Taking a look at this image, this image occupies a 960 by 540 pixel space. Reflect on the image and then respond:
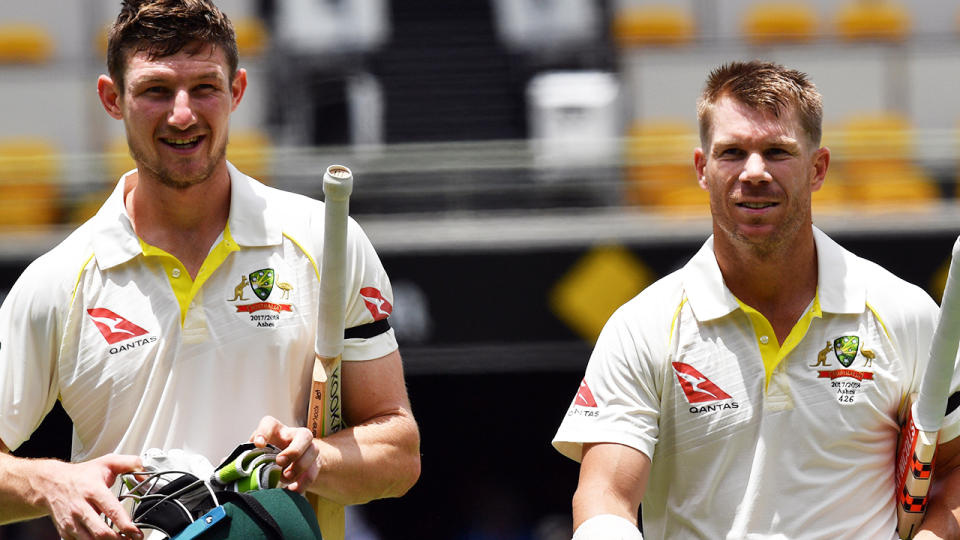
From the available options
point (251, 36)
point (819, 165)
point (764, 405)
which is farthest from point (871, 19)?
point (764, 405)

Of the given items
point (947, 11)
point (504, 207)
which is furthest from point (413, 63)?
point (947, 11)

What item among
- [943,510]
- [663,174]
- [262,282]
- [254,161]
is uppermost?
[262,282]

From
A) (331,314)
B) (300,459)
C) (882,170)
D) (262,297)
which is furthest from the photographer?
(882,170)

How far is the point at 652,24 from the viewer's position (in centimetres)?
1021

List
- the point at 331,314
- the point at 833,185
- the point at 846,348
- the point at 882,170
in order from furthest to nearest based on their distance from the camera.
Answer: the point at 882,170 < the point at 833,185 < the point at 846,348 < the point at 331,314

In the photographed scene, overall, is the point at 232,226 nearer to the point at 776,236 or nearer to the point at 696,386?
the point at 696,386

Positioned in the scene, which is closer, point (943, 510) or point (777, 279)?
point (943, 510)

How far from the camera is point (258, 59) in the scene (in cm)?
924

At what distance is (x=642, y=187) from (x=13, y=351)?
232 inches

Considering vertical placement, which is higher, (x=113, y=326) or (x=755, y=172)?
(x=755, y=172)

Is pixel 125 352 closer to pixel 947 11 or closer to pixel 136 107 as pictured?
pixel 136 107

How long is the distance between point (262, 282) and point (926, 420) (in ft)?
4.47

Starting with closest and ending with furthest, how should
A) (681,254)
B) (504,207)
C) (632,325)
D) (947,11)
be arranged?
(632,325) → (681,254) → (504,207) → (947,11)

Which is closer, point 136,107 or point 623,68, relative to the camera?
point 136,107
